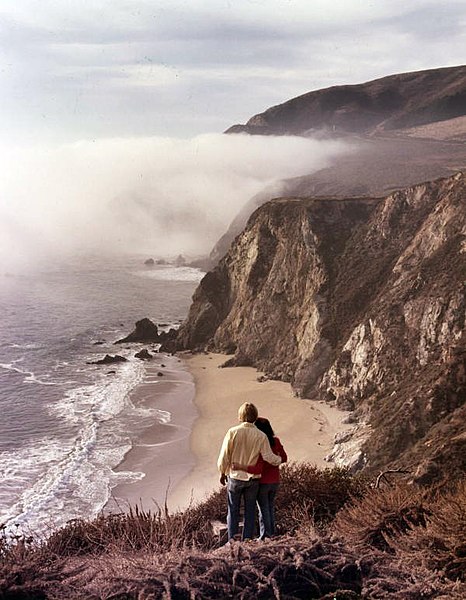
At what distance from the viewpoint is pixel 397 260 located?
120 feet

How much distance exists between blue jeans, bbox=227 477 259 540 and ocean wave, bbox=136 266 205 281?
80387mm

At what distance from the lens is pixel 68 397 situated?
117ft

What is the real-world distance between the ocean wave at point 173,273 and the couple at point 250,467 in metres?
80.3

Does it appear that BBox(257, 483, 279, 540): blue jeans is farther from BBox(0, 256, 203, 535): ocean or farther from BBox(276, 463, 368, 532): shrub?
BBox(0, 256, 203, 535): ocean

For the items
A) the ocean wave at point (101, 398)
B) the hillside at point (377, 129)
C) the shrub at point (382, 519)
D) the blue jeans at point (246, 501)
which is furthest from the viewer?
the hillside at point (377, 129)

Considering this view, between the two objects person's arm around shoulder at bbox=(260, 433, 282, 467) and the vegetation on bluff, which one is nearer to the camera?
the vegetation on bluff

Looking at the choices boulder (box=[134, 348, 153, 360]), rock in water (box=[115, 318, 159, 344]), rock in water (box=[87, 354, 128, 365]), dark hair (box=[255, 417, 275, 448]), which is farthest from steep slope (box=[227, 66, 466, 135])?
dark hair (box=[255, 417, 275, 448])

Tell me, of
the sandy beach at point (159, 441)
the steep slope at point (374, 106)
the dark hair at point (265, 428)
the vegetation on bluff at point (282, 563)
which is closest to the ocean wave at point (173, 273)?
the sandy beach at point (159, 441)

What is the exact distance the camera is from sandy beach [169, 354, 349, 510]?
2441 cm

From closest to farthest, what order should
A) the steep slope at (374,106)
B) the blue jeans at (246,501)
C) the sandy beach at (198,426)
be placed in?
the blue jeans at (246,501) → the sandy beach at (198,426) → the steep slope at (374,106)

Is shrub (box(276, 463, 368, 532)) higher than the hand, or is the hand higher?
the hand

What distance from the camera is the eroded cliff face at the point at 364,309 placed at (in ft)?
74.6

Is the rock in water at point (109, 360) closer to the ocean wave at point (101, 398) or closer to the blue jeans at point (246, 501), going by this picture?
the ocean wave at point (101, 398)

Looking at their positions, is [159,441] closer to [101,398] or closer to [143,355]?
[101,398]
